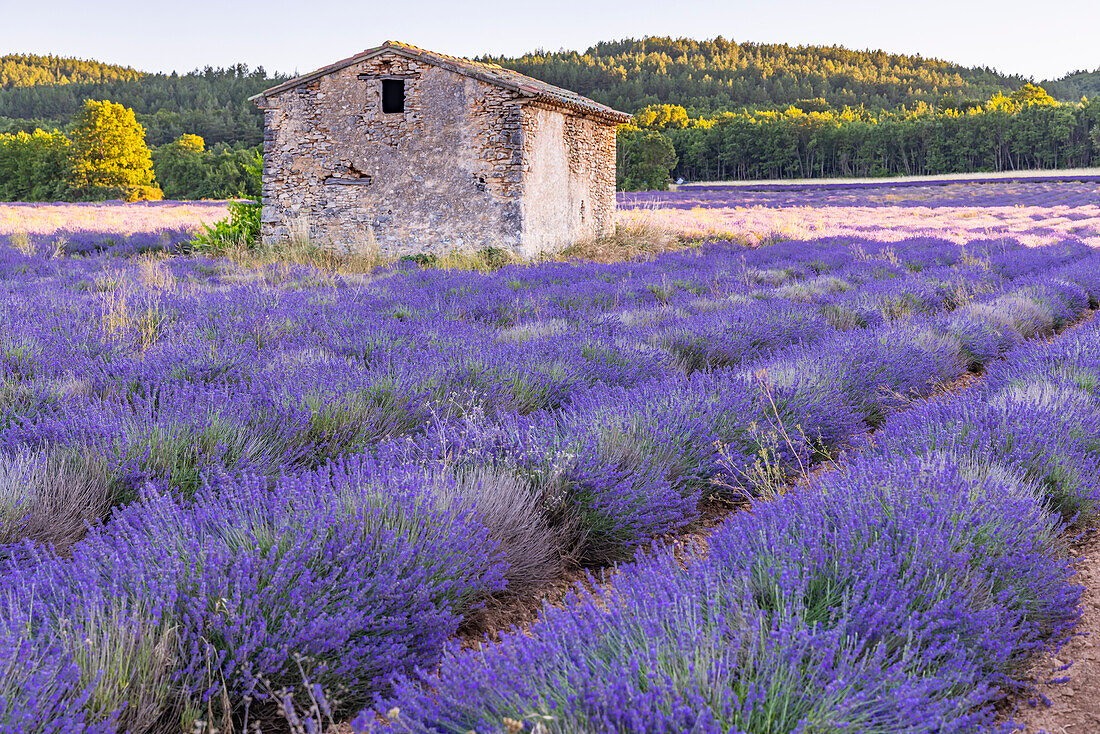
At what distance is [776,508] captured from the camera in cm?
240

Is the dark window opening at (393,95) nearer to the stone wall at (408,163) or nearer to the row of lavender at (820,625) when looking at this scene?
the stone wall at (408,163)

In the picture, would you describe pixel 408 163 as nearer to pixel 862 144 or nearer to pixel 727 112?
pixel 862 144

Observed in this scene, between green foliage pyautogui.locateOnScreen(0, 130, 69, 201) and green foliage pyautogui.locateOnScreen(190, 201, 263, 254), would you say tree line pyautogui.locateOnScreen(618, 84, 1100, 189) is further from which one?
green foliage pyautogui.locateOnScreen(190, 201, 263, 254)

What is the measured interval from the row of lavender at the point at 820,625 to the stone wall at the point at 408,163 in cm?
941

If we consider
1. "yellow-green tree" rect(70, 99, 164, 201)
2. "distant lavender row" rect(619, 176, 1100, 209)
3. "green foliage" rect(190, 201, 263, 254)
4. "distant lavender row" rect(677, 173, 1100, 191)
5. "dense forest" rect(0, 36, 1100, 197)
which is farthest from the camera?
"dense forest" rect(0, 36, 1100, 197)

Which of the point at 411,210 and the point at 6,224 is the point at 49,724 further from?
the point at 6,224

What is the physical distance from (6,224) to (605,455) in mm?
18959

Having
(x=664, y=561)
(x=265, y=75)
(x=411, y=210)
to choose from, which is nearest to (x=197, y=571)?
(x=664, y=561)

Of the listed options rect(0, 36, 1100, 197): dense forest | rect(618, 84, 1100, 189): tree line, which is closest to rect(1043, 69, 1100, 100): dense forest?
rect(0, 36, 1100, 197): dense forest

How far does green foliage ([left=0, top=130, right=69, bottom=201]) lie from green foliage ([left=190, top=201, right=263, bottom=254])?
1627 inches

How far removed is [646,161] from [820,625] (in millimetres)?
58155

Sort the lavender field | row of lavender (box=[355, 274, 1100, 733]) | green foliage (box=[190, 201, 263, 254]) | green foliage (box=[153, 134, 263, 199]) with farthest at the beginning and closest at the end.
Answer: green foliage (box=[153, 134, 263, 199]) < green foliage (box=[190, 201, 263, 254]) < the lavender field < row of lavender (box=[355, 274, 1100, 733])

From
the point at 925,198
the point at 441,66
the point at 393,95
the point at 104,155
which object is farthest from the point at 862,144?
the point at 393,95

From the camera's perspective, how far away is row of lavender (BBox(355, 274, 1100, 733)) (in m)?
1.38
